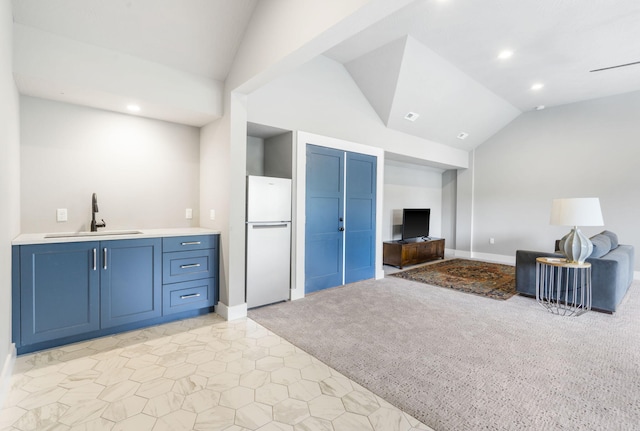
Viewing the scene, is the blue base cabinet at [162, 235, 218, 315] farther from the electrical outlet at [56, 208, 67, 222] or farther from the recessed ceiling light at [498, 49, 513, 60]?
the recessed ceiling light at [498, 49, 513, 60]

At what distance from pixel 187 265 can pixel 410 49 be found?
3687 millimetres

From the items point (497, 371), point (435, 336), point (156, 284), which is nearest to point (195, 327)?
point (156, 284)

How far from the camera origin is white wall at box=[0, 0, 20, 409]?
1.90 m

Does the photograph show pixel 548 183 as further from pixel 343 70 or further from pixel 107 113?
pixel 107 113

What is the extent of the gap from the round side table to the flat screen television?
8.48ft

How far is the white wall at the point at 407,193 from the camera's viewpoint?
21.2 feet

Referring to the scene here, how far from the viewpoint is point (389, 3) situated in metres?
1.69

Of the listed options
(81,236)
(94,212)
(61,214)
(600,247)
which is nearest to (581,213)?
(600,247)

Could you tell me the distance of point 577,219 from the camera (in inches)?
130

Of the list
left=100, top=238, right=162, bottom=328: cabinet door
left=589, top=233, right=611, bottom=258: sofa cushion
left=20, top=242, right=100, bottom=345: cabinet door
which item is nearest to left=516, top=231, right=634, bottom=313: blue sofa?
left=589, top=233, right=611, bottom=258: sofa cushion

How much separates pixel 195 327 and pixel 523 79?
5802mm

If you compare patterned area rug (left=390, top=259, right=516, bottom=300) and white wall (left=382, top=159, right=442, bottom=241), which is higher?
white wall (left=382, top=159, right=442, bottom=241)

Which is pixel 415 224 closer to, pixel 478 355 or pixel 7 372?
pixel 478 355

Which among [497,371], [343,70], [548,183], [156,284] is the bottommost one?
[497,371]
